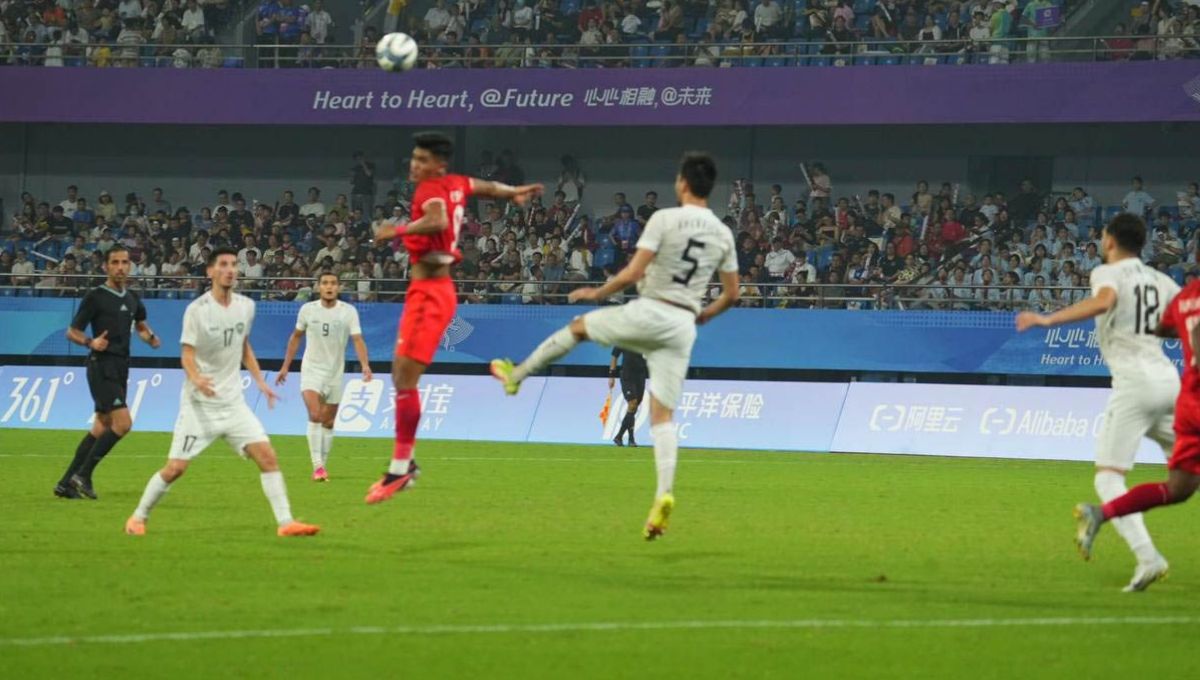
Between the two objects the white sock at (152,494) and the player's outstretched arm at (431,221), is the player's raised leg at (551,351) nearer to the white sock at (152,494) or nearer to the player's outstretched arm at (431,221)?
the player's outstretched arm at (431,221)

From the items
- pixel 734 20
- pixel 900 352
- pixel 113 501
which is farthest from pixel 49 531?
pixel 734 20

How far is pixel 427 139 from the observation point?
12.5 meters

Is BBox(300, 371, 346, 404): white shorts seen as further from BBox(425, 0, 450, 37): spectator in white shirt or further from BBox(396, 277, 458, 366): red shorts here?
BBox(425, 0, 450, 37): spectator in white shirt

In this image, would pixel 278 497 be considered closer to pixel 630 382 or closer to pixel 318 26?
pixel 630 382

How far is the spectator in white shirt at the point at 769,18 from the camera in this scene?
3619cm

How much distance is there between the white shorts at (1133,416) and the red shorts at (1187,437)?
31 centimetres

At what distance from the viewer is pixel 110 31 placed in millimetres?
40000

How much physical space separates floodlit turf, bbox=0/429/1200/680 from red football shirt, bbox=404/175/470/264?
214 centimetres

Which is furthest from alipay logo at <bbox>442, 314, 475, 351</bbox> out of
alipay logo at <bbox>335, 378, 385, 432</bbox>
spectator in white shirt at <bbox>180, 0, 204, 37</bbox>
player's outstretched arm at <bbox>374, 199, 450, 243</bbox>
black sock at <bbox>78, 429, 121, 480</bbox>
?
player's outstretched arm at <bbox>374, 199, 450, 243</bbox>

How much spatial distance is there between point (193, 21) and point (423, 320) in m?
29.3

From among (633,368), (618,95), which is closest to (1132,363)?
(633,368)

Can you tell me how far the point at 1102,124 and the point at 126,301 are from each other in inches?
1018

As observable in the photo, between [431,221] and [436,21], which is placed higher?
[436,21]

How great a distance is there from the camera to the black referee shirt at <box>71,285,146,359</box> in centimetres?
1680
